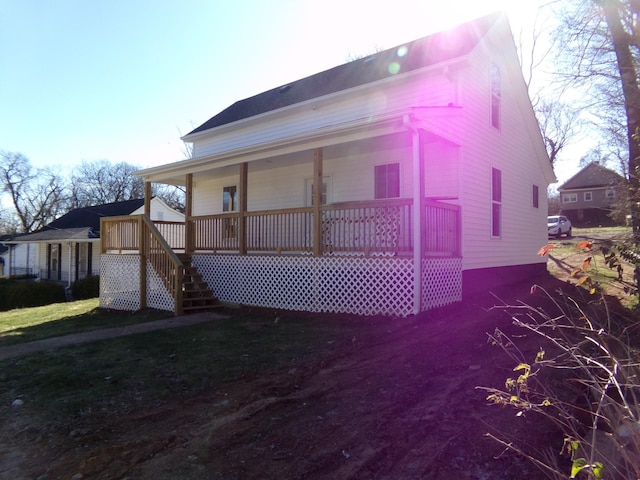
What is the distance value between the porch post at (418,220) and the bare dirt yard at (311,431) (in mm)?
2382

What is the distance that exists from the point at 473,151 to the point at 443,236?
265cm

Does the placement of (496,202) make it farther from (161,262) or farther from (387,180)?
(161,262)

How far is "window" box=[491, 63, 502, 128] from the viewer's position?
11.8m

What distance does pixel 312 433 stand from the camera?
11.8 ft

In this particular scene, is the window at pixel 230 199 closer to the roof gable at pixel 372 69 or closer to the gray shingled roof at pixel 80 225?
the roof gable at pixel 372 69

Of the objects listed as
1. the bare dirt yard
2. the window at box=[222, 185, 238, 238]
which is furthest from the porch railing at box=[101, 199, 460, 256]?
the bare dirt yard

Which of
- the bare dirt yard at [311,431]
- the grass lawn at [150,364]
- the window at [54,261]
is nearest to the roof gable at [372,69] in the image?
the grass lawn at [150,364]

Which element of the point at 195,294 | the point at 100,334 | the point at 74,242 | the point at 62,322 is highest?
the point at 74,242

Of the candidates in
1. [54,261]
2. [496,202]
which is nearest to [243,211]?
[496,202]

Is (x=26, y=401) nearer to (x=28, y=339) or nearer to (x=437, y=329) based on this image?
(x=28, y=339)

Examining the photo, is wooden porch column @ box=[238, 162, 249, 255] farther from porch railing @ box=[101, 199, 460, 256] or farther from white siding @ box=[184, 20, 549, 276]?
white siding @ box=[184, 20, 549, 276]

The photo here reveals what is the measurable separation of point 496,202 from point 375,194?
3324 millimetres

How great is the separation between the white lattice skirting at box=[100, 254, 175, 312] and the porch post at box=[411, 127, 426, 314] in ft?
19.0

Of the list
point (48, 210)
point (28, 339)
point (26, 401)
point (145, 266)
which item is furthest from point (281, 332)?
point (48, 210)
